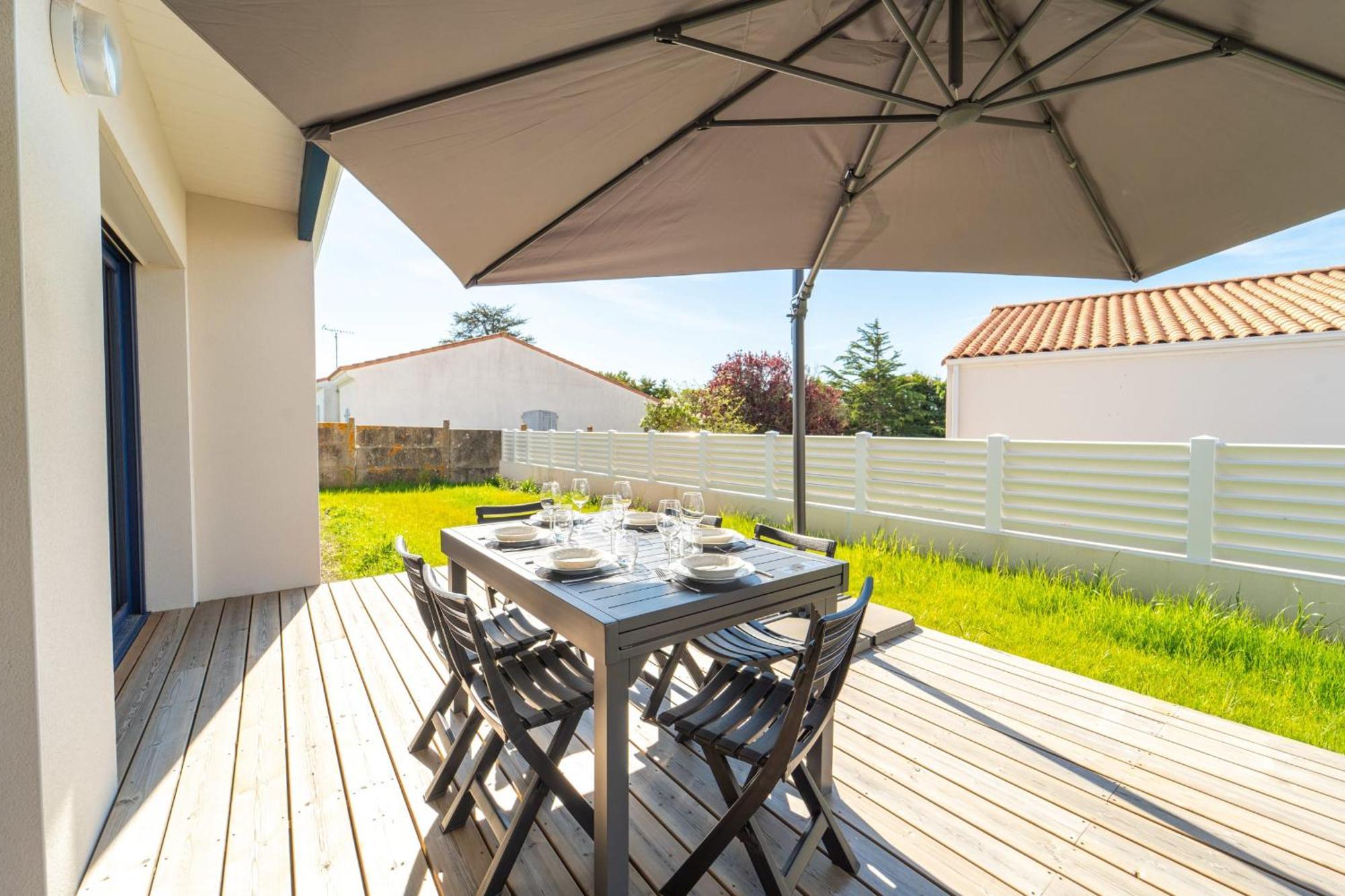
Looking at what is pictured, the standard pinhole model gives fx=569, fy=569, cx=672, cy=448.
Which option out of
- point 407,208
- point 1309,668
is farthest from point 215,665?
point 1309,668

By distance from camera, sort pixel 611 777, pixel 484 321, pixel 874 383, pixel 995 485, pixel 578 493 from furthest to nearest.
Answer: pixel 484 321
pixel 874 383
pixel 995 485
pixel 578 493
pixel 611 777

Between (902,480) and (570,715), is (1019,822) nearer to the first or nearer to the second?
(570,715)

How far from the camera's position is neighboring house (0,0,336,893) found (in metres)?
1.37

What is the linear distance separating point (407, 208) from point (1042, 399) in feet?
32.3

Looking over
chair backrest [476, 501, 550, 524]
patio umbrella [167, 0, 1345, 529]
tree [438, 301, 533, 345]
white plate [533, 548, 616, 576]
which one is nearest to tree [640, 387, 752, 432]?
chair backrest [476, 501, 550, 524]

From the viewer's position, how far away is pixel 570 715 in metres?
1.83

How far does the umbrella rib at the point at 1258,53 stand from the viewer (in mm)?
1740

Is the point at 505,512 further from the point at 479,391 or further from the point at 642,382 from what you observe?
the point at 642,382

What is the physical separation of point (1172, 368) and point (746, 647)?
9163 mm

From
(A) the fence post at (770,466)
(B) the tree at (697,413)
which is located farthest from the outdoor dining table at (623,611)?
(B) the tree at (697,413)

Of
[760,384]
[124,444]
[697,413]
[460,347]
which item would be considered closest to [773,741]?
[124,444]

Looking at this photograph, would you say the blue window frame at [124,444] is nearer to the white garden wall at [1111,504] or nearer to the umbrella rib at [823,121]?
the umbrella rib at [823,121]

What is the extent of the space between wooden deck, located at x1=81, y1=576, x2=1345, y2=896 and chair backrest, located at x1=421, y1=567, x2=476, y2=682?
0.56 metres

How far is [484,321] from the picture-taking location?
A: 36688 millimetres
